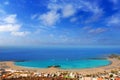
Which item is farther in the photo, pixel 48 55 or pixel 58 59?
pixel 48 55

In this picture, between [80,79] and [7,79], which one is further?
[80,79]

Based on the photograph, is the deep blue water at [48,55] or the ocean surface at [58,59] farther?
the deep blue water at [48,55]

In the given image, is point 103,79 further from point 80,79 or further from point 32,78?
point 32,78

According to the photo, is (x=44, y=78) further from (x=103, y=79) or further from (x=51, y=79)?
(x=103, y=79)

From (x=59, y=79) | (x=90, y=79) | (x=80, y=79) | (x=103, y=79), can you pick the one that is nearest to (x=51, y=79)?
(x=59, y=79)

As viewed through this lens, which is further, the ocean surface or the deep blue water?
the deep blue water

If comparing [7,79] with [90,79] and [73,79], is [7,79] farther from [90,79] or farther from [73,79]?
[90,79]

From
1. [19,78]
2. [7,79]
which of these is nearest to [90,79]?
[19,78]

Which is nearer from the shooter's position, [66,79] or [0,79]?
[0,79]
